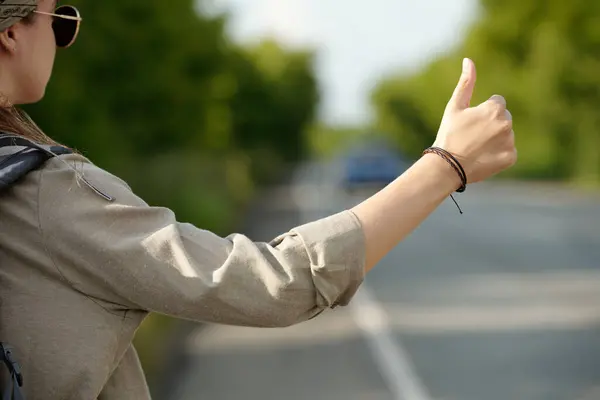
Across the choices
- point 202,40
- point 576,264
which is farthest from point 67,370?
point 202,40

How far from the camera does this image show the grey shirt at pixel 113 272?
1.61 m

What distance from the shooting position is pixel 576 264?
65.5 feet

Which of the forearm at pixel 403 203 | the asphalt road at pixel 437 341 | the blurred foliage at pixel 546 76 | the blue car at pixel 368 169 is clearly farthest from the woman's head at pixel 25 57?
the blurred foliage at pixel 546 76

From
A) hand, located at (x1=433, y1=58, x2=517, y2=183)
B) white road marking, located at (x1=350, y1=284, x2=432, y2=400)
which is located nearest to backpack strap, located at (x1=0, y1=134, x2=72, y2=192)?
hand, located at (x1=433, y1=58, x2=517, y2=183)

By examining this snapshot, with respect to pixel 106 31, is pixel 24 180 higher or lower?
higher

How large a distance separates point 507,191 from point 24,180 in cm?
5051

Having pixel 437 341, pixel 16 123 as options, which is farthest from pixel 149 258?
pixel 437 341

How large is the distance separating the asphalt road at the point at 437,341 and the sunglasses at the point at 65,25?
741 centimetres

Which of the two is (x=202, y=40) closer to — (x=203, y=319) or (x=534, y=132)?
(x=203, y=319)

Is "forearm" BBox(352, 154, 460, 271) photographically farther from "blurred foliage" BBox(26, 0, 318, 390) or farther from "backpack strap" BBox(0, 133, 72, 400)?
"blurred foliage" BBox(26, 0, 318, 390)

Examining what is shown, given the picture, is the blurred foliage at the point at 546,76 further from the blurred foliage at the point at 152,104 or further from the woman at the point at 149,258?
the woman at the point at 149,258

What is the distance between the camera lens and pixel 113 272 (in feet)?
5.30

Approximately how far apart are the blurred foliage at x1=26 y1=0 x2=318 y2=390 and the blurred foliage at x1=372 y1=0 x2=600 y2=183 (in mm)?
26316

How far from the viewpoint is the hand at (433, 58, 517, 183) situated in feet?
5.41
